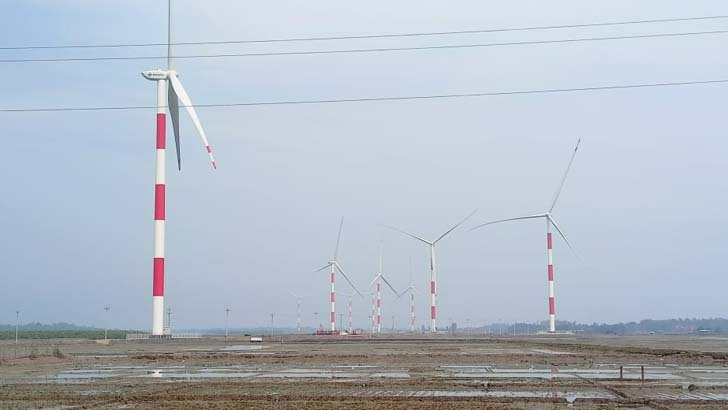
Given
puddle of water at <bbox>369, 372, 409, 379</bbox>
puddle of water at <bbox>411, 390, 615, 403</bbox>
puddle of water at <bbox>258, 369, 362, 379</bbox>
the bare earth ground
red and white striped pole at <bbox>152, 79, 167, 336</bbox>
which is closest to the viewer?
the bare earth ground

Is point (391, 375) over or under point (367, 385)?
under

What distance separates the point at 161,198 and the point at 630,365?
34936 mm

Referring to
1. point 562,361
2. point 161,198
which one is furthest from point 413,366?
point 161,198

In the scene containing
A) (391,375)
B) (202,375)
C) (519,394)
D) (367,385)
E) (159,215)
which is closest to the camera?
(519,394)

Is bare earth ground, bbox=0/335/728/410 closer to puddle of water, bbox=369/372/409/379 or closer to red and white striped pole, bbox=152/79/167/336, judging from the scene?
puddle of water, bbox=369/372/409/379

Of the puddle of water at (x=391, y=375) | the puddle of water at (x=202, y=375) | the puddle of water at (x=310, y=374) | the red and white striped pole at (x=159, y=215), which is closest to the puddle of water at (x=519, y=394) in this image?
the puddle of water at (x=391, y=375)

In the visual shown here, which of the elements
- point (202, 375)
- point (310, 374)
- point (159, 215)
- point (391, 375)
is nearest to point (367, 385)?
point (391, 375)

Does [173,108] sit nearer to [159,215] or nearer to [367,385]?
[159,215]

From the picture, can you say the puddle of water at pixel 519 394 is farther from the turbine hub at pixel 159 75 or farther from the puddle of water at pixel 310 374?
the turbine hub at pixel 159 75

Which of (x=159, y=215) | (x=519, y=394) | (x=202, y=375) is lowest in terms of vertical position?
(x=202, y=375)

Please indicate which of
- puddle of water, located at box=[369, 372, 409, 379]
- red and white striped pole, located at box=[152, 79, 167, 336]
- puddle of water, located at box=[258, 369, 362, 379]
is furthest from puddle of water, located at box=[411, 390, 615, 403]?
red and white striped pole, located at box=[152, 79, 167, 336]

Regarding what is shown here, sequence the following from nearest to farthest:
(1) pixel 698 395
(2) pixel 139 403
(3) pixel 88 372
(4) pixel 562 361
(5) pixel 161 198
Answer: (2) pixel 139 403 → (1) pixel 698 395 → (3) pixel 88 372 → (4) pixel 562 361 → (5) pixel 161 198

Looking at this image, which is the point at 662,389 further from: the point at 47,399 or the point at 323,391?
the point at 47,399

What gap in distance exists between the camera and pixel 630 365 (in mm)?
45688
